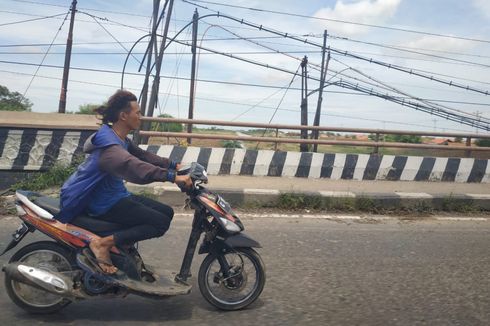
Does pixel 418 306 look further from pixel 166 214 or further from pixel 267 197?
pixel 267 197

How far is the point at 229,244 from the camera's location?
3.57 m

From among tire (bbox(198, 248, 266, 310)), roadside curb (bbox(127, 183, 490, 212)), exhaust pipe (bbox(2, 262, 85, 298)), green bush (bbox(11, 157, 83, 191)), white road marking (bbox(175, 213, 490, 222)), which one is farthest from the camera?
green bush (bbox(11, 157, 83, 191))

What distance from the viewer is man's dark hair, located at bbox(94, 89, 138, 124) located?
3.65 m

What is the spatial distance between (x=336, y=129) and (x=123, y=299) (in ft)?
22.3

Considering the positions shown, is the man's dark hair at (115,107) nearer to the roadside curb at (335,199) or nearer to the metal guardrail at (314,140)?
the roadside curb at (335,199)

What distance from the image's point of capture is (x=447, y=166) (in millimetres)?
10164

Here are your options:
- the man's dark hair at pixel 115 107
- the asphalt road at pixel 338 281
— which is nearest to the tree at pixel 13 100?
the asphalt road at pixel 338 281

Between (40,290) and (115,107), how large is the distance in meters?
1.48

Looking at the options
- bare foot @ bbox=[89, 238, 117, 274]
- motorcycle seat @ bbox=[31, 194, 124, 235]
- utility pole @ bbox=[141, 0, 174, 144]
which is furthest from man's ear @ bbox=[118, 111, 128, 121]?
utility pole @ bbox=[141, 0, 174, 144]

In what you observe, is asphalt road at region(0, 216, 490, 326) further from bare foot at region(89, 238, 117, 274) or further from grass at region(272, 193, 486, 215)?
grass at region(272, 193, 486, 215)

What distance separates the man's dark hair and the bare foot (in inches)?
36.9

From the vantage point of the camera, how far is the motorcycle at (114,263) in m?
3.41

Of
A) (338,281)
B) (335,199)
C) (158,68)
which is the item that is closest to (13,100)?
(158,68)

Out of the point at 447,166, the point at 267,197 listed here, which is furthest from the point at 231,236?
the point at 447,166
